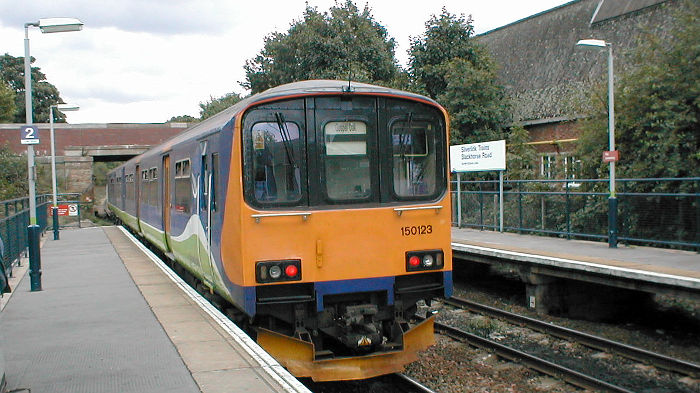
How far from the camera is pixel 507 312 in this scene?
11.3 m

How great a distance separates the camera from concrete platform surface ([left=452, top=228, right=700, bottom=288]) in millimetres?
10119

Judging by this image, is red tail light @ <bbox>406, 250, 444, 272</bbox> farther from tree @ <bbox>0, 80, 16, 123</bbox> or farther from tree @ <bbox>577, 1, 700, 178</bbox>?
tree @ <bbox>0, 80, 16, 123</bbox>

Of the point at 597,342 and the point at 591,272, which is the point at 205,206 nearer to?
the point at 597,342

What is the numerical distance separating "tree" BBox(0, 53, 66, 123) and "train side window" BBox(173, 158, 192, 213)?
2691 inches

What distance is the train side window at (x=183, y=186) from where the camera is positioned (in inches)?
377

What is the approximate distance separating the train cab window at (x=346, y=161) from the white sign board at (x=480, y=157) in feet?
31.2

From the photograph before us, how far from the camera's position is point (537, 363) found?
845 cm

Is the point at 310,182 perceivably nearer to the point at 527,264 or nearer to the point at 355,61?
the point at 527,264

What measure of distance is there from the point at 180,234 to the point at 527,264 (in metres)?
6.18

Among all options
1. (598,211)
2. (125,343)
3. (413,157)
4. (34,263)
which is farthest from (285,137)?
(598,211)

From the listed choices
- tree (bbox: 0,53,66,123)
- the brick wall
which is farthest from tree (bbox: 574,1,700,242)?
tree (bbox: 0,53,66,123)

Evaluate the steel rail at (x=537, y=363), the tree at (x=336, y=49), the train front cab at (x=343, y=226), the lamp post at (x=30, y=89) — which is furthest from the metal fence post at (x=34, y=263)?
the tree at (x=336, y=49)

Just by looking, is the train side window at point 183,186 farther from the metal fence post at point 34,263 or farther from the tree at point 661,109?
the tree at point 661,109

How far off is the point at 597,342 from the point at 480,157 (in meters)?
Result: 8.23
